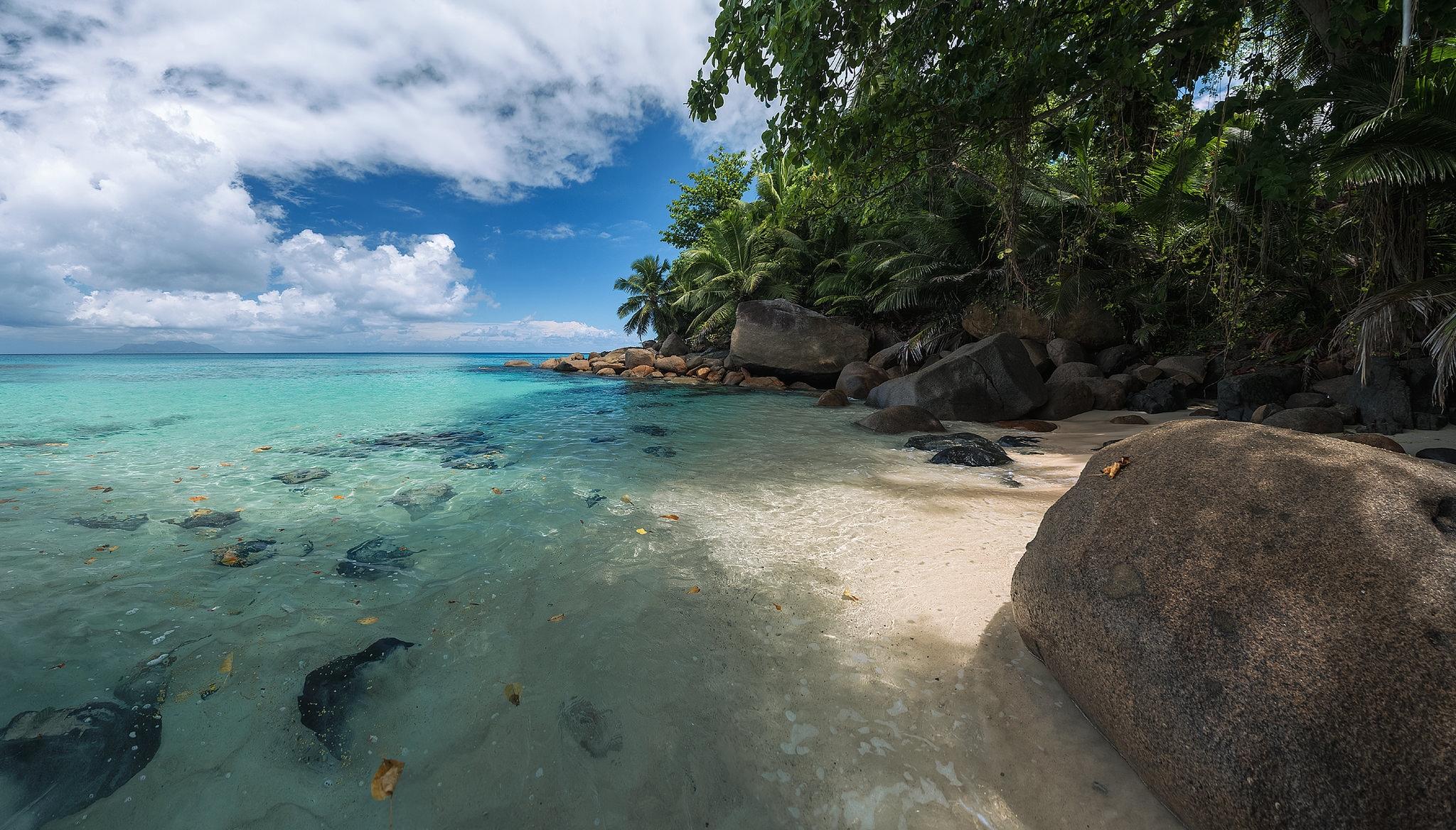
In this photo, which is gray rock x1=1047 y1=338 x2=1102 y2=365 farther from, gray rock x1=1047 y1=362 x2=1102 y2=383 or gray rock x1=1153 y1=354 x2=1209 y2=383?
gray rock x1=1153 y1=354 x2=1209 y2=383

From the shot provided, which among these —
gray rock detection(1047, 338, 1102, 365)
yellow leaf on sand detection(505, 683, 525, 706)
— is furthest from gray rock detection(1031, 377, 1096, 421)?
yellow leaf on sand detection(505, 683, 525, 706)

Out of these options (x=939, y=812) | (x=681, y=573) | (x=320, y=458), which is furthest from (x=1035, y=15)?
(x=320, y=458)

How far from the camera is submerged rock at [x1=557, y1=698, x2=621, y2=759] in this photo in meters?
1.88

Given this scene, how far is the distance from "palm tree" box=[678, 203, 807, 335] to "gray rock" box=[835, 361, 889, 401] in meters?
6.81

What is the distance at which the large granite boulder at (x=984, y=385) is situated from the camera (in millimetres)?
9195

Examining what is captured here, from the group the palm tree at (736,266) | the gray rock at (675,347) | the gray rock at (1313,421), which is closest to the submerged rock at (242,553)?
the gray rock at (1313,421)

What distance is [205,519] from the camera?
162 inches

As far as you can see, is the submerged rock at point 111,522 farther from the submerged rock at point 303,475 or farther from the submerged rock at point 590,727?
the submerged rock at point 590,727

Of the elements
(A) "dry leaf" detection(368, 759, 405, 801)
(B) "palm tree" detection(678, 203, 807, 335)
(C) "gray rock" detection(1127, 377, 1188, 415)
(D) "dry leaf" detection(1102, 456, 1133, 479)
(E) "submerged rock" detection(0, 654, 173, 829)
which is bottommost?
(A) "dry leaf" detection(368, 759, 405, 801)

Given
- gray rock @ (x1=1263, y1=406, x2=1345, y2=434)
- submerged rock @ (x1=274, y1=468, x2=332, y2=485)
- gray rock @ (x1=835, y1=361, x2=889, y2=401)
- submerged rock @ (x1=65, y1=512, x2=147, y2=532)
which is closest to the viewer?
submerged rock @ (x1=65, y1=512, x2=147, y2=532)

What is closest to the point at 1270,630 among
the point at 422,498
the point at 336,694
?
the point at 336,694

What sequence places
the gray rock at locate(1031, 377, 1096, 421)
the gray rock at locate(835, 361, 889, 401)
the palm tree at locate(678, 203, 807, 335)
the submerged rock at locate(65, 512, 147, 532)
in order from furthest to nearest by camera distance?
1. the palm tree at locate(678, 203, 807, 335)
2. the gray rock at locate(835, 361, 889, 401)
3. the gray rock at locate(1031, 377, 1096, 421)
4. the submerged rock at locate(65, 512, 147, 532)

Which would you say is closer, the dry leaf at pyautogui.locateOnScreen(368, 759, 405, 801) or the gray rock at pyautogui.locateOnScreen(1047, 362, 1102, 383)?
the dry leaf at pyautogui.locateOnScreen(368, 759, 405, 801)

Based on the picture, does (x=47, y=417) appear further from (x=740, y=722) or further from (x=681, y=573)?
(x=740, y=722)
